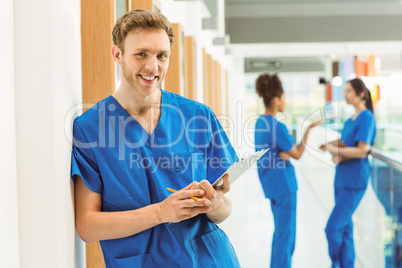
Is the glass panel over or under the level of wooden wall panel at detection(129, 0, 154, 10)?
under

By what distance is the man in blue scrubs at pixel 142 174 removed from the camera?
1303 millimetres

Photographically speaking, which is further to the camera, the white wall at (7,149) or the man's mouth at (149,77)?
the man's mouth at (149,77)

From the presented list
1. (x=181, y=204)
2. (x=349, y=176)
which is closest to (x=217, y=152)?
(x=181, y=204)

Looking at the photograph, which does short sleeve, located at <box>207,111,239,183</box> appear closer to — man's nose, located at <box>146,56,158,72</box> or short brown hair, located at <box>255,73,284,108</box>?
man's nose, located at <box>146,56,158,72</box>

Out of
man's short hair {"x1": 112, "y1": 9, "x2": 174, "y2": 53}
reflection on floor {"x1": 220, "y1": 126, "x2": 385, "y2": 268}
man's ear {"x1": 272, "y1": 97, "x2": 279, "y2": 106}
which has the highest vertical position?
man's short hair {"x1": 112, "y1": 9, "x2": 174, "y2": 53}

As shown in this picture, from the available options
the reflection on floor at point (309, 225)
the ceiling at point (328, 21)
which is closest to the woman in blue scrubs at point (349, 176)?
the reflection on floor at point (309, 225)

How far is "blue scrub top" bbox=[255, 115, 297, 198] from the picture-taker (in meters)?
3.70

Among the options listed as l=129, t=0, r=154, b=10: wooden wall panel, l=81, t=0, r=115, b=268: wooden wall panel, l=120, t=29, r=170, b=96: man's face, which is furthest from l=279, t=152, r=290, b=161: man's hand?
l=120, t=29, r=170, b=96: man's face

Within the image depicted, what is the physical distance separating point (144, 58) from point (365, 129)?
9.68 ft

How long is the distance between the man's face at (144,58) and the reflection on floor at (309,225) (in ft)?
10.1

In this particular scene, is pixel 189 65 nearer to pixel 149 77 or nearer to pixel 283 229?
pixel 283 229

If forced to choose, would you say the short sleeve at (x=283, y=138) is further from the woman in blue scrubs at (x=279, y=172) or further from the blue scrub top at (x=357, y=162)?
the blue scrub top at (x=357, y=162)

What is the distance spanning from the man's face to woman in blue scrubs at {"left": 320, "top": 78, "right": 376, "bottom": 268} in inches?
110

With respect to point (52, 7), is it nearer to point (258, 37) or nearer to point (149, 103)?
point (149, 103)
